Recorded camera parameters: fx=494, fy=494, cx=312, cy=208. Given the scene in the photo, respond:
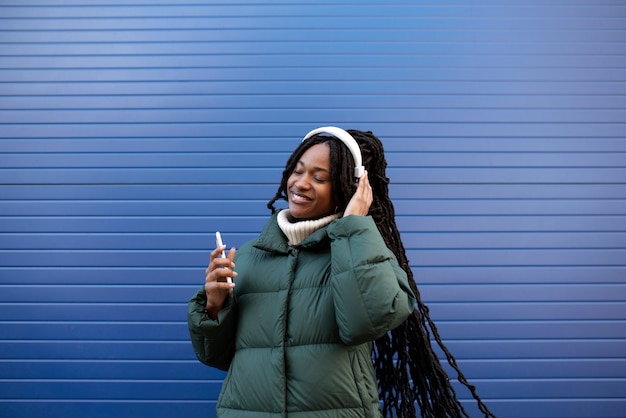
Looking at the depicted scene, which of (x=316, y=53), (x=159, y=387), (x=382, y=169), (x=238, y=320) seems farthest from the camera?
(x=316, y=53)

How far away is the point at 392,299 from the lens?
1606 mm

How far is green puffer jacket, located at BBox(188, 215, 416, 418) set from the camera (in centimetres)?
161

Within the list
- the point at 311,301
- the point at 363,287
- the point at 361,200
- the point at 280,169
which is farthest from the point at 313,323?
the point at 280,169

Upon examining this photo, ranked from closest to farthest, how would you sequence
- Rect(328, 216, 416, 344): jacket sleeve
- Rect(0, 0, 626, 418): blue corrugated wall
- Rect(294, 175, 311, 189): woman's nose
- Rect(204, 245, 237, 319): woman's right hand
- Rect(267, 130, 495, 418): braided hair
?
1. Rect(328, 216, 416, 344): jacket sleeve
2. Rect(204, 245, 237, 319): woman's right hand
3. Rect(294, 175, 311, 189): woman's nose
4. Rect(267, 130, 495, 418): braided hair
5. Rect(0, 0, 626, 418): blue corrugated wall

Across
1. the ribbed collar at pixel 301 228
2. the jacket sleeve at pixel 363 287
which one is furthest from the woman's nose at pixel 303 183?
the jacket sleeve at pixel 363 287

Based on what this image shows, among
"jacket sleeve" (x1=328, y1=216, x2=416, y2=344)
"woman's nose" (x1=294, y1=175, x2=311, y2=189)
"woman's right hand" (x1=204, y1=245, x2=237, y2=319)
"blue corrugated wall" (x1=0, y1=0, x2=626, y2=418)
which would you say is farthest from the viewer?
"blue corrugated wall" (x1=0, y1=0, x2=626, y2=418)

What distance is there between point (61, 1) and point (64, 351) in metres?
2.26

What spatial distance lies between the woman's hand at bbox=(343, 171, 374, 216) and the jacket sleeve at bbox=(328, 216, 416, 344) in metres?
0.09

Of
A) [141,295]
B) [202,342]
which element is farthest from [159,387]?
[202,342]

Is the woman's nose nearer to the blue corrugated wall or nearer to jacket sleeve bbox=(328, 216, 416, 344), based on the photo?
jacket sleeve bbox=(328, 216, 416, 344)

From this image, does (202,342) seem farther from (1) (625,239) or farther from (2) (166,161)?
(1) (625,239)

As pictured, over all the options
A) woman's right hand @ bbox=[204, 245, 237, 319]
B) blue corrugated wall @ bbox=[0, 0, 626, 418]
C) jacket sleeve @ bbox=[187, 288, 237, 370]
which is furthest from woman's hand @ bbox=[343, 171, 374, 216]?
blue corrugated wall @ bbox=[0, 0, 626, 418]

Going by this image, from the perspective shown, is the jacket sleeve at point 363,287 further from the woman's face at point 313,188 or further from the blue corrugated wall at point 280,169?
the blue corrugated wall at point 280,169

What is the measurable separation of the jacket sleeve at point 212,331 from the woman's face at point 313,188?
1.46ft
